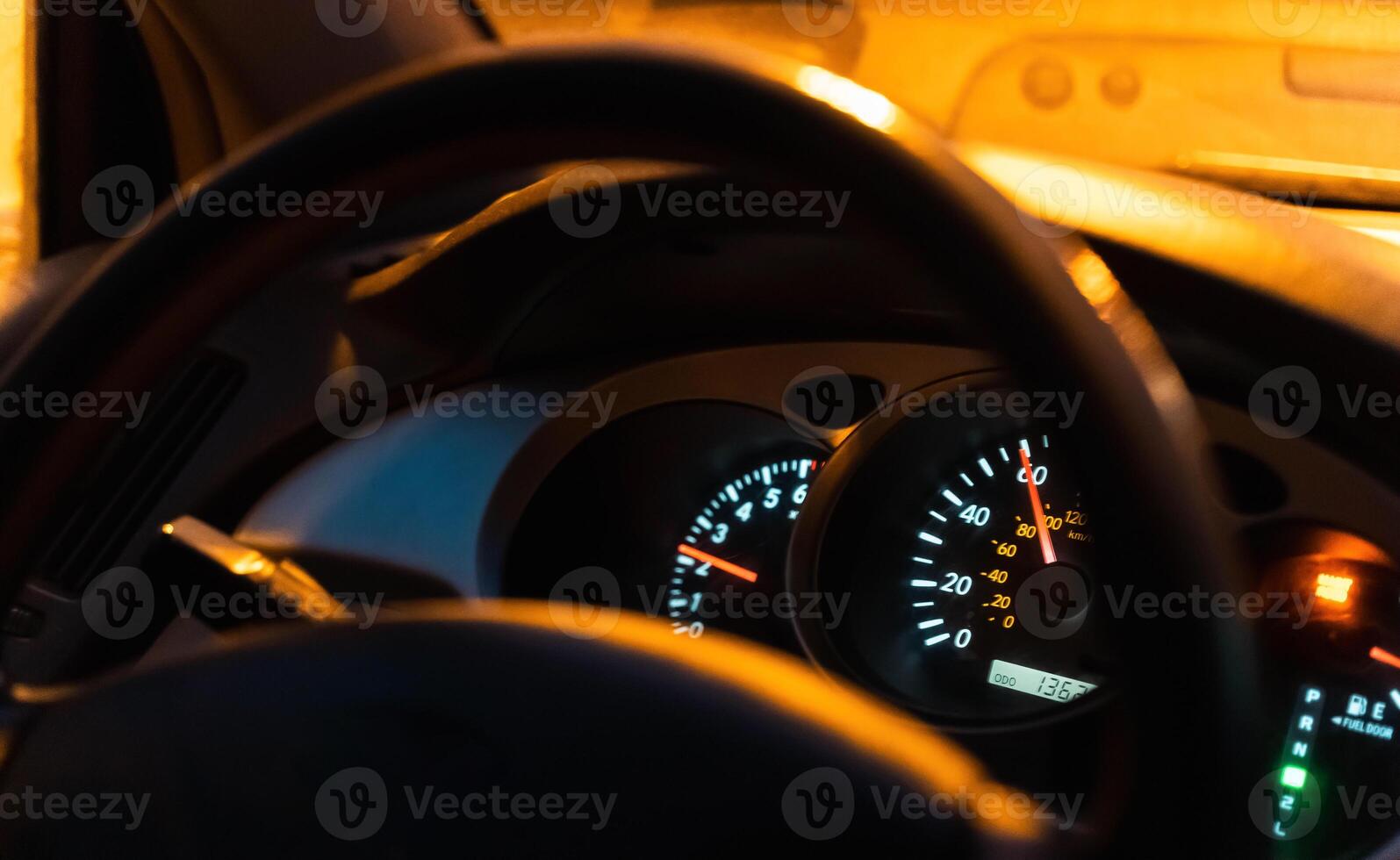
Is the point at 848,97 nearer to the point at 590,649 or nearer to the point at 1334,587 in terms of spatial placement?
the point at 590,649

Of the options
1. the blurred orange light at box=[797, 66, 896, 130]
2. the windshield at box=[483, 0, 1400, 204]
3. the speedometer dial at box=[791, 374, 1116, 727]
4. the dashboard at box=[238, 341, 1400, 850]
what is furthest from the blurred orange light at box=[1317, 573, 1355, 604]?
the blurred orange light at box=[797, 66, 896, 130]

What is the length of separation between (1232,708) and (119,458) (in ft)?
3.64

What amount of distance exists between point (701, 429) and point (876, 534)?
251 millimetres

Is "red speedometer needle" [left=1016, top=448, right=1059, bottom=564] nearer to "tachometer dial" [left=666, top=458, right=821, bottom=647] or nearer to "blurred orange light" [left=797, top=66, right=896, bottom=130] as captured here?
"tachometer dial" [left=666, top=458, right=821, bottom=647]

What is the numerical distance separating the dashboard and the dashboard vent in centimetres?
11

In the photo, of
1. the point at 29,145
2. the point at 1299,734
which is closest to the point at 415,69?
the point at 1299,734

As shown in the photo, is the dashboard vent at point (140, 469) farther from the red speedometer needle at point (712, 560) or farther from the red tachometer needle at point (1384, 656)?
the red tachometer needle at point (1384, 656)

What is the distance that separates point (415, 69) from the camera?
68cm

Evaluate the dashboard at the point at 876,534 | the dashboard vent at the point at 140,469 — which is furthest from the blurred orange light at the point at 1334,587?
the dashboard vent at the point at 140,469

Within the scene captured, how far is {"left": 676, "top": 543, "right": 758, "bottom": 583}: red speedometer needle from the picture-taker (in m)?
1.62

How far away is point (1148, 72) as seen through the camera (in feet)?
5.99

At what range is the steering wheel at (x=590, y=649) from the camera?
53 centimetres

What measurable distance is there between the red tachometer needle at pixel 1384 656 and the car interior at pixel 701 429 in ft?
0.05

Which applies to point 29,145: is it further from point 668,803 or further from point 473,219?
point 668,803
